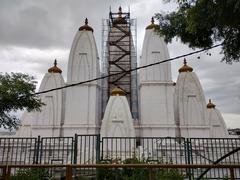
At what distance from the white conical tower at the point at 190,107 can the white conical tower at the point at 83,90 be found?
22.4ft

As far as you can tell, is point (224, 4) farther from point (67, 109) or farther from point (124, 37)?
point (124, 37)

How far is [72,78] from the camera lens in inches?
833

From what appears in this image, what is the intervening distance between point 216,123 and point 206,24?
63.1 feet

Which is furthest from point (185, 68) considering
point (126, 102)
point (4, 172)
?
point (4, 172)

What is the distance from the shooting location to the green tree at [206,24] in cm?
532

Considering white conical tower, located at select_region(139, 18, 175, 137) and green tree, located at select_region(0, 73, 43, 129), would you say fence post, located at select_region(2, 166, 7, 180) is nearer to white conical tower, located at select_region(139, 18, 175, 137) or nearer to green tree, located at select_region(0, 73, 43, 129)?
green tree, located at select_region(0, 73, 43, 129)

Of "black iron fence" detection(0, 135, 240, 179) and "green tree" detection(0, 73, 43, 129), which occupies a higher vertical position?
"green tree" detection(0, 73, 43, 129)

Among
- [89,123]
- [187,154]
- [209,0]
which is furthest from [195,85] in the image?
[209,0]

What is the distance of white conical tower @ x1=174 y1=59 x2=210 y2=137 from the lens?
2028 cm

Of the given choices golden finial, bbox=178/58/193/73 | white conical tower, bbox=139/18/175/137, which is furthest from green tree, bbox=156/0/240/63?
golden finial, bbox=178/58/193/73

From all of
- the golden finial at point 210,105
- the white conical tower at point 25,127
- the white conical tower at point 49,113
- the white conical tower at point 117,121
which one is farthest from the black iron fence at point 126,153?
the golden finial at point 210,105

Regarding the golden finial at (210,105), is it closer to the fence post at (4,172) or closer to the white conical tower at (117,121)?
the white conical tower at (117,121)

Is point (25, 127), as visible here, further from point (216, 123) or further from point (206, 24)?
point (206, 24)

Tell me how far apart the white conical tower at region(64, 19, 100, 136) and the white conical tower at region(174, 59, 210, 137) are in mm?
6817
